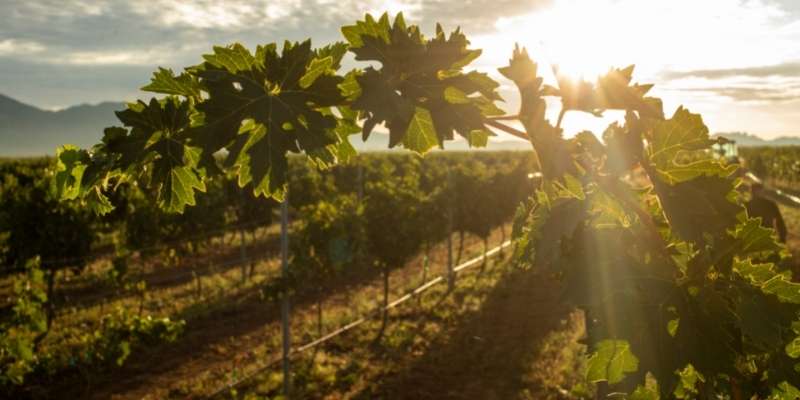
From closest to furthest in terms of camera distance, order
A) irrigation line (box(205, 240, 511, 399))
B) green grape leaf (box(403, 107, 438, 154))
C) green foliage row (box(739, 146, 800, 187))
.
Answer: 1. green grape leaf (box(403, 107, 438, 154))
2. irrigation line (box(205, 240, 511, 399))
3. green foliage row (box(739, 146, 800, 187))

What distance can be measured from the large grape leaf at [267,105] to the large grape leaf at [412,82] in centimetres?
9

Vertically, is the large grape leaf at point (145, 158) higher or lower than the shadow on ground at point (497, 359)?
higher

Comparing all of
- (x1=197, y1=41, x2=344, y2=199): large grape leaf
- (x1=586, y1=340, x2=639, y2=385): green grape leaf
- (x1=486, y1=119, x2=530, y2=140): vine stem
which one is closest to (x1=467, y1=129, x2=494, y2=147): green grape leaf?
(x1=486, y1=119, x2=530, y2=140): vine stem

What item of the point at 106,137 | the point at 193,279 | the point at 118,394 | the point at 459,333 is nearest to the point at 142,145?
the point at 106,137

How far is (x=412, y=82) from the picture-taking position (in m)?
1.36

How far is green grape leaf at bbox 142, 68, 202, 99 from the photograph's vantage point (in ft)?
4.94

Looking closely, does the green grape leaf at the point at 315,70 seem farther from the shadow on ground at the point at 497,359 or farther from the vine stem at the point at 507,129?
the shadow on ground at the point at 497,359

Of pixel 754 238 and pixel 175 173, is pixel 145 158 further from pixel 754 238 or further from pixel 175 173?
pixel 754 238

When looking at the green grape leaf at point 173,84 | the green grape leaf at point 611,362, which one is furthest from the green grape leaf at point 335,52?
the green grape leaf at point 611,362

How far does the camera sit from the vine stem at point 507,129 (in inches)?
54.7

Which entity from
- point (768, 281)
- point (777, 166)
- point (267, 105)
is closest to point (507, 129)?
point (267, 105)

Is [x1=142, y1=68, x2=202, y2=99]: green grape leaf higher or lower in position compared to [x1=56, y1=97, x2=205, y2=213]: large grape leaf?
higher

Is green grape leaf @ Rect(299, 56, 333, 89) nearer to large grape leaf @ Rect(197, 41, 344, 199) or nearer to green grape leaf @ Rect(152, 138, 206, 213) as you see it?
large grape leaf @ Rect(197, 41, 344, 199)

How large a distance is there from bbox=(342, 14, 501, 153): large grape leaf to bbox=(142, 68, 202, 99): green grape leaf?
1.42ft
